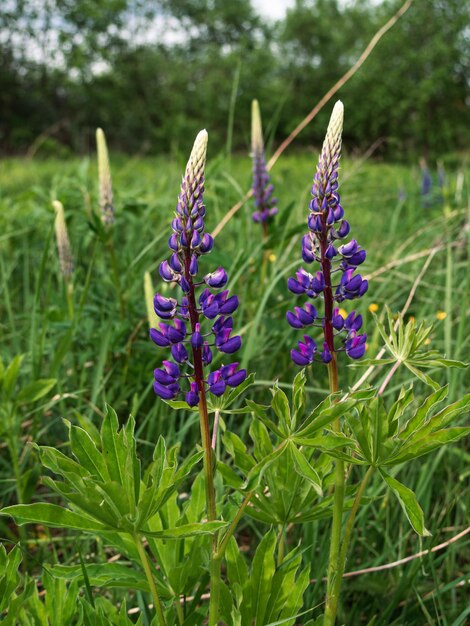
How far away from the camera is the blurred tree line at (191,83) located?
38.5 m

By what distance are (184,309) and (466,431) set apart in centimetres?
57

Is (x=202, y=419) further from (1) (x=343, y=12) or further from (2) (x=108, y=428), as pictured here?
(1) (x=343, y=12)

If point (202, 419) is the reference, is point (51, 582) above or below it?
below

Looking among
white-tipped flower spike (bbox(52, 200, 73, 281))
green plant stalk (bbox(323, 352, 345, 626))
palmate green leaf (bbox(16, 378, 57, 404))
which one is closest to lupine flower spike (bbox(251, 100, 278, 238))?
white-tipped flower spike (bbox(52, 200, 73, 281))

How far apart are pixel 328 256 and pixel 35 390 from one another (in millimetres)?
1286

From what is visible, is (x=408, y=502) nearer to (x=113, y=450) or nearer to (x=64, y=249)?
(x=113, y=450)

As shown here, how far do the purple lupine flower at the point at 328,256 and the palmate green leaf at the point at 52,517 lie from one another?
507mm

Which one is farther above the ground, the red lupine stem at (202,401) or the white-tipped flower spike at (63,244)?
the white-tipped flower spike at (63,244)

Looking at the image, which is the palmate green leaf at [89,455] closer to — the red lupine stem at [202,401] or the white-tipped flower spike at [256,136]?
the red lupine stem at [202,401]

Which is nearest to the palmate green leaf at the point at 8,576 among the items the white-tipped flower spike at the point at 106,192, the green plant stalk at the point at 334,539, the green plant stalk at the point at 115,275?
the green plant stalk at the point at 334,539

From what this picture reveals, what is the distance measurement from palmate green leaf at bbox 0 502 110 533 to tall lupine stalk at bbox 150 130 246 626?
226mm

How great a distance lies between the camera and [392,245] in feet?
14.6

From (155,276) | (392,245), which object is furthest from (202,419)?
(392,245)

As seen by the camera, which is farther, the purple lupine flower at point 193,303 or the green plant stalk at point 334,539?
the green plant stalk at point 334,539
